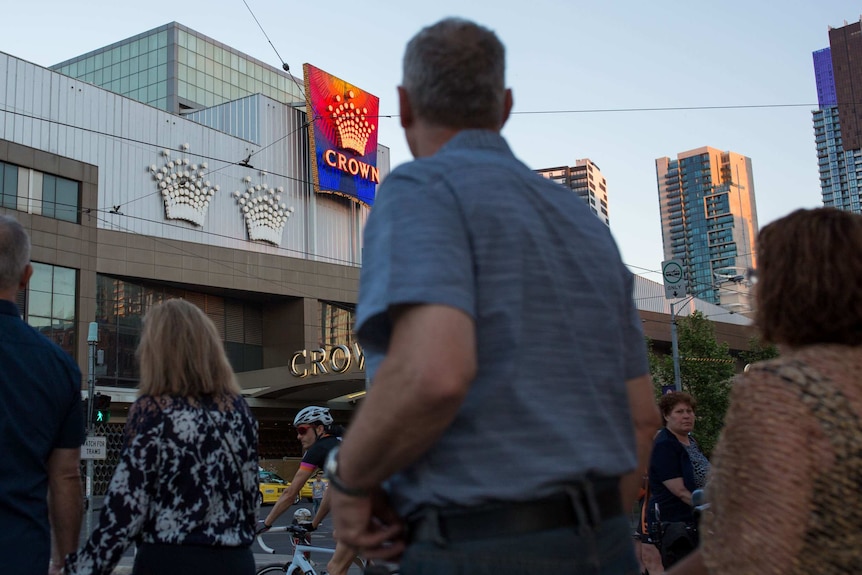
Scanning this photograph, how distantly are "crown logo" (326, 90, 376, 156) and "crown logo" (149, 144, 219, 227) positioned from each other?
8.59 m

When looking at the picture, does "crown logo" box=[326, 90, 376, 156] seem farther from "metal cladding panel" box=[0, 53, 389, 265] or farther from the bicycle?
the bicycle

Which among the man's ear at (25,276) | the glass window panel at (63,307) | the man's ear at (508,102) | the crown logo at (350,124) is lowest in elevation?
the man's ear at (25,276)

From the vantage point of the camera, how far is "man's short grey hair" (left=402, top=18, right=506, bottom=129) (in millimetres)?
1859

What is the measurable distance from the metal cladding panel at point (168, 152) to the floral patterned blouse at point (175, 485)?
38.7 m

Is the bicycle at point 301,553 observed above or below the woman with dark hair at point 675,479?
below

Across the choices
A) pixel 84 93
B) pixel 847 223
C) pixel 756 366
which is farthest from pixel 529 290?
pixel 84 93

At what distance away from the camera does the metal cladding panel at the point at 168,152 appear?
39.4m

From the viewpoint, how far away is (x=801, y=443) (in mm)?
1693

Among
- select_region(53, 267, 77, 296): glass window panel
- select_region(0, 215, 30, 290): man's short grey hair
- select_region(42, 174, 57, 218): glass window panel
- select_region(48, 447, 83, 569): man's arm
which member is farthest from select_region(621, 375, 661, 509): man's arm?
select_region(53, 267, 77, 296): glass window panel

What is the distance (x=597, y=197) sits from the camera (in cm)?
16050

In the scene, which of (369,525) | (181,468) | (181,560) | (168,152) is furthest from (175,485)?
(168,152)

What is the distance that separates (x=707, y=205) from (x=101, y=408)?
172423 mm

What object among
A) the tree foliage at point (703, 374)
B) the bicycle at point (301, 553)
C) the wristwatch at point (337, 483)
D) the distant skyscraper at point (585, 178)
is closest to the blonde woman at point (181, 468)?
the wristwatch at point (337, 483)

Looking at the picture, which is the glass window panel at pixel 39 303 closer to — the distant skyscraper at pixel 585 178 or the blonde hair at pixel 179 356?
the blonde hair at pixel 179 356
